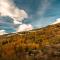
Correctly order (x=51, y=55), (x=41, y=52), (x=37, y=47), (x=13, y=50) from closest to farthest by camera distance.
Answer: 1. (x=51, y=55)
2. (x=41, y=52)
3. (x=13, y=50)
4. (x=37, y=47)

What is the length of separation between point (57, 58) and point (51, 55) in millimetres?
1485

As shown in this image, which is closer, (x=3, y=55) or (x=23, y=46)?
(x=3, y=55)

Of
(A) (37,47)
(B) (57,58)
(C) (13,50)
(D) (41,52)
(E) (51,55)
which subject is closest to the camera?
(B) (57,58)

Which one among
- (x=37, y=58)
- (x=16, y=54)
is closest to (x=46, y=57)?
(x=37, y=58)

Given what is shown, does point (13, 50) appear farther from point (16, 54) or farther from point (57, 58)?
point (57, 58)

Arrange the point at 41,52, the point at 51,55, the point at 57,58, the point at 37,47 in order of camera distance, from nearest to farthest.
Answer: the point at 57,58 < the point at 51,55 < the point at 41,52 < the point at 37,47

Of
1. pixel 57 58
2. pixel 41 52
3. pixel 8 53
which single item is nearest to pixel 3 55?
pixel 8 53

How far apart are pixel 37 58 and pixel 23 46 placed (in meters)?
4.98

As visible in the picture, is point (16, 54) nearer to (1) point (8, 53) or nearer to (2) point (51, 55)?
(1) point (8, 53)

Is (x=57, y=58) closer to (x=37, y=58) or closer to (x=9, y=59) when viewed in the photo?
(x=37, y=58)

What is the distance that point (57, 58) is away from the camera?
18297mm

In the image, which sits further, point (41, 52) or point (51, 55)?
point (41, 52)

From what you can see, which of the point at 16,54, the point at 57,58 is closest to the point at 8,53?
the point at 16,54

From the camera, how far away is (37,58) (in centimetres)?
1880
